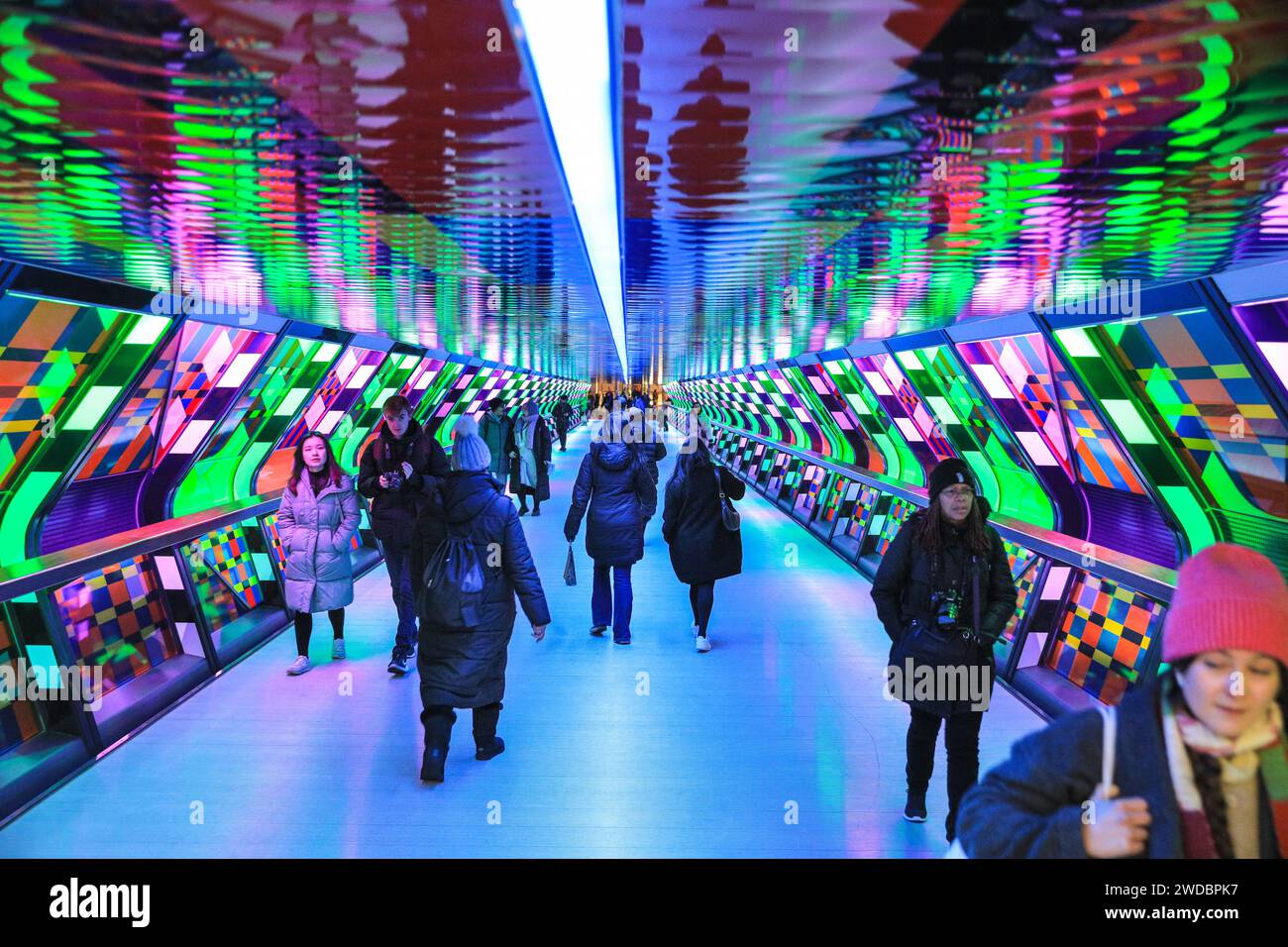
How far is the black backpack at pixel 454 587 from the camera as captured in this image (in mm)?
4051

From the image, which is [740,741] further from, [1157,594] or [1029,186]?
[1029,186]

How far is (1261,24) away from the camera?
1403 millimetres

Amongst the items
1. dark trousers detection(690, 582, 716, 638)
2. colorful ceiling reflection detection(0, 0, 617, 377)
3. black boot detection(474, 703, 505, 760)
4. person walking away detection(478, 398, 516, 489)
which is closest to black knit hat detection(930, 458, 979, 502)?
colorful ceiling reflection detection(0, 0, 617, 377)

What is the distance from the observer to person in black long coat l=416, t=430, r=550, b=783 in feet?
13.5

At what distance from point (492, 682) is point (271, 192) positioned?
244 centimetres

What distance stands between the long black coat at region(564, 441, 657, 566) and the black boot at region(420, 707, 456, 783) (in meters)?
2.30

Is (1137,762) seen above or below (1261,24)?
below

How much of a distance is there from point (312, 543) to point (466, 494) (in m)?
1.86

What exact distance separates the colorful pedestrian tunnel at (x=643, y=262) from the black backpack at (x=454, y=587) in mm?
1395

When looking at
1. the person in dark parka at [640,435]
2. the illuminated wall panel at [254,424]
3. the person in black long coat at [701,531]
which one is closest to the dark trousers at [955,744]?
the person in black long coat at [701,531]

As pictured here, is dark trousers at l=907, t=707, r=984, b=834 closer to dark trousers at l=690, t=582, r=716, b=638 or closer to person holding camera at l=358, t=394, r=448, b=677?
dark trousers at l=690, t=582, r=716, b=638
